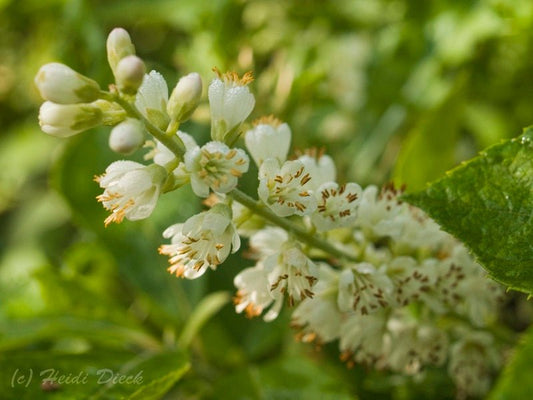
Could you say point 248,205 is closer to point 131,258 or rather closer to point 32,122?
point 131,258

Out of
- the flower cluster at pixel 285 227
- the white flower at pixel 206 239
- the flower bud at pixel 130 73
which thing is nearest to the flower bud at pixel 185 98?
the flower cluster at pixel 285 227

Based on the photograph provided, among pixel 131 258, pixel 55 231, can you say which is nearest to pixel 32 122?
pixel 55 231

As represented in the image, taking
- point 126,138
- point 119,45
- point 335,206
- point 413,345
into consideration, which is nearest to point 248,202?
point 335,206

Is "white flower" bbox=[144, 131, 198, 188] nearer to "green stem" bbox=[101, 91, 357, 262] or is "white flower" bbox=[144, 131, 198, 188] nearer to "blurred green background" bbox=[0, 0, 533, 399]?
"green stem" bbox=[101, 91, 357, 262]

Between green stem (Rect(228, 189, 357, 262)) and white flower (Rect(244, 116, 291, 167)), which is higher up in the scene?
white flower (Rect(244, 116, 291, 167))

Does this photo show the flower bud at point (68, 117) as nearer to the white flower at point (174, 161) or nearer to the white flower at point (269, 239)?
the white flower at point (174, 161)

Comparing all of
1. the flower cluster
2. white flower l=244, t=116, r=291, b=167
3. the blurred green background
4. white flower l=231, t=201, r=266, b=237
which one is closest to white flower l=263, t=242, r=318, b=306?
the flower cluster
